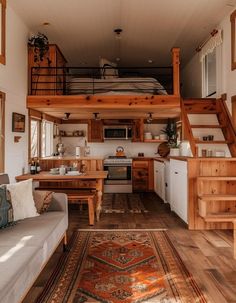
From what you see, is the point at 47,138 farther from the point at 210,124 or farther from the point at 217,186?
the point at 217,186

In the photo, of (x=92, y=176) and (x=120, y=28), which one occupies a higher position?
(x=120, y=28)

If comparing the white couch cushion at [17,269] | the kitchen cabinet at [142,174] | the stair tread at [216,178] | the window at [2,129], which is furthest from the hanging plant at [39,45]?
the white couch cushion at [17,269]

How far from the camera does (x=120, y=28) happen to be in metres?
5.26

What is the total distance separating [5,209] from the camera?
2.52 meters

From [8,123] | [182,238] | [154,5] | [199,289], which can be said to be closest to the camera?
[199,289]

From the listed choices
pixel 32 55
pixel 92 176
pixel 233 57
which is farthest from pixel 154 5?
pixel 92 176

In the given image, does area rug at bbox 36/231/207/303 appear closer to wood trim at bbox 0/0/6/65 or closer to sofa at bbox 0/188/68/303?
sofa at bbox 0/188/68/303

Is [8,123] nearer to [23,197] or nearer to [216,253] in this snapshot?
[23,197]

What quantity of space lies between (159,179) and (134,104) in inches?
89.8

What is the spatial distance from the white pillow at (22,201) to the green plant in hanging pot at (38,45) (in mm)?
2947

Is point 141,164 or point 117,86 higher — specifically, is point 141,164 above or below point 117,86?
below

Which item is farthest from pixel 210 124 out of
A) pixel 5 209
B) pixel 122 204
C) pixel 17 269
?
pixel 17 269

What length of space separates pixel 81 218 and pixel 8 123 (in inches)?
77.8

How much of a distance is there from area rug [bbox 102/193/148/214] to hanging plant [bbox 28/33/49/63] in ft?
10.3
